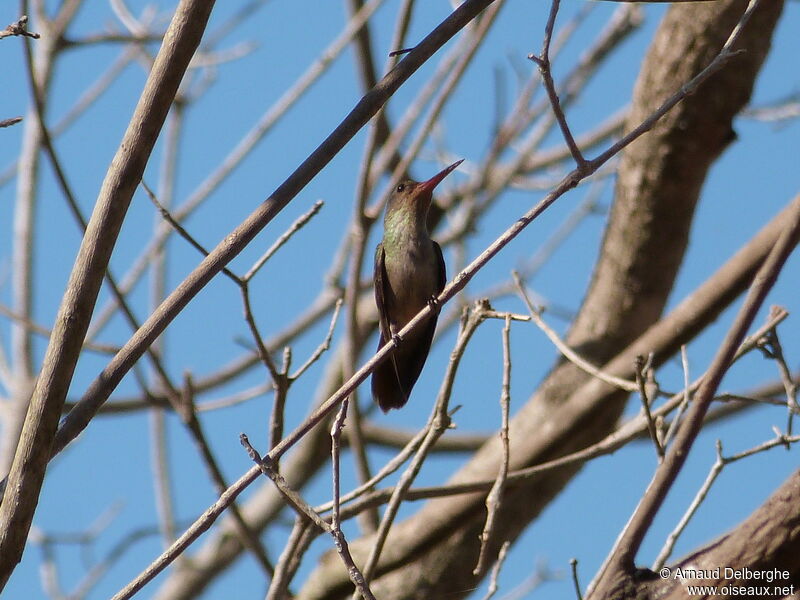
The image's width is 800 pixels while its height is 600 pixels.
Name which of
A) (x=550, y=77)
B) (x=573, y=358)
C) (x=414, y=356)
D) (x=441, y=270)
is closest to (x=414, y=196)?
(x=441, y=270)

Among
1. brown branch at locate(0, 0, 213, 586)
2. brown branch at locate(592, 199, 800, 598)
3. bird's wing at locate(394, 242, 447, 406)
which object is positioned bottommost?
brown branch at locate(592, 199, 800, 598)

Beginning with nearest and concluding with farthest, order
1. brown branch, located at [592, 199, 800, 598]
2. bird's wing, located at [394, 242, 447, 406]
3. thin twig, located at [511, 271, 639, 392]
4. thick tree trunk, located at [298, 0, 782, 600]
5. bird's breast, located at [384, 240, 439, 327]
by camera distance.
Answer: brown branch, located at [592, 199, 800, 598], thin twig, located at [511, 271, 639, 392], thick tree trunk, located at [298, 0, 782, 600], bird's wing, located at [394, 242, 447, 406], bird's breast, located at [384, 240, 439, 327]

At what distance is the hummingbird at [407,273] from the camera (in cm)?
616

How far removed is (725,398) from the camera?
170 inches

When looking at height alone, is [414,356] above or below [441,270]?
below

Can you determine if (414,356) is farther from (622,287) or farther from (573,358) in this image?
(573,358)

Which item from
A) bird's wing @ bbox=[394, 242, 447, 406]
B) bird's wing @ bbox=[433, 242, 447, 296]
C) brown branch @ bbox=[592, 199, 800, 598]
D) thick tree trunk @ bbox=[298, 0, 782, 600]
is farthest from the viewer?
bird's wing @ bbox=[433, 242, 447, 296]

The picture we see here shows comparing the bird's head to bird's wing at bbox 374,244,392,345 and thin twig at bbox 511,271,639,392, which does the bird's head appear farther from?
thin twig at bbox 511,271,639,392

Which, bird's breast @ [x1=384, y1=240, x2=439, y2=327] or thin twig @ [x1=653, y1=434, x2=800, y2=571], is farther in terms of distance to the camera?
bird's breast @ [x1=384, y1=240, x2=439, y2=327]

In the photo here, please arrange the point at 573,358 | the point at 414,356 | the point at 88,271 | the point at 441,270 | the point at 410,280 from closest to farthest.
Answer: the point at 88,271 < the point at 573,358 < the point at 414,356 < the point at 410,280 < the point at 441,270

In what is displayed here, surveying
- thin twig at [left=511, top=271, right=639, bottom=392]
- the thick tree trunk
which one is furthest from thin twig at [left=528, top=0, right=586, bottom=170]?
the thick tree trunk

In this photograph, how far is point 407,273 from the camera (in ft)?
21.5

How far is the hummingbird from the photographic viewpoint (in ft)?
20.2

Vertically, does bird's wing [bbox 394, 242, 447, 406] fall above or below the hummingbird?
below
